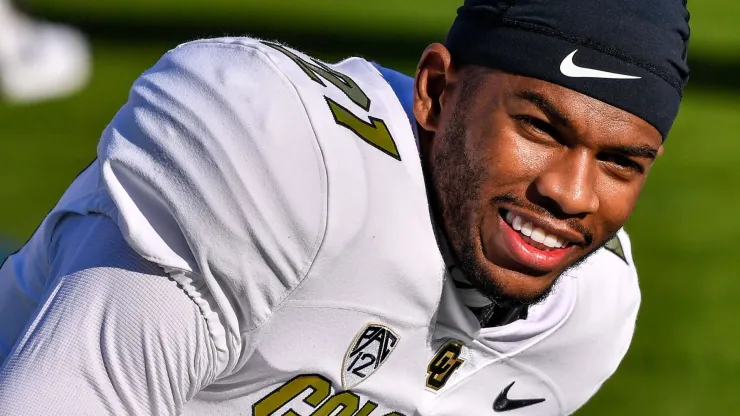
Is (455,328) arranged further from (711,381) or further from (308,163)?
(711,381)

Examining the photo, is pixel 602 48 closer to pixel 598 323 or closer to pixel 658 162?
pixel 598 323

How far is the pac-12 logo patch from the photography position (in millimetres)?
1964

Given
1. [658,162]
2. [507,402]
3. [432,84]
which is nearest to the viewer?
[432,84]

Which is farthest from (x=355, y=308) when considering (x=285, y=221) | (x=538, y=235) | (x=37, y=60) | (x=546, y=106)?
(x=37, y=60)

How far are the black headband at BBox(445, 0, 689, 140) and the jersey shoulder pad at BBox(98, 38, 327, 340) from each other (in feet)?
1.50

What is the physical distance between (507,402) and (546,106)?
2.50 ft

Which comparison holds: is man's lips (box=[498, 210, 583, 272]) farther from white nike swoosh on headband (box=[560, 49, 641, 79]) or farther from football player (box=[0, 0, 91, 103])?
football player (box=[0, 0, 91, 103])

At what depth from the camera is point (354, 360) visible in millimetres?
1985

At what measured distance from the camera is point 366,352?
199 cm

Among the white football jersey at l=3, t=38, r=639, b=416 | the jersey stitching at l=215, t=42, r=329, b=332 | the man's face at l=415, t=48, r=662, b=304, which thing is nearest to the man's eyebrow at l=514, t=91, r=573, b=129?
the man's face at l=415, t=48, r=662, b=304

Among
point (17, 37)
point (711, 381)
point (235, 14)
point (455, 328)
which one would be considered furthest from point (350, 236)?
point (235, 14)

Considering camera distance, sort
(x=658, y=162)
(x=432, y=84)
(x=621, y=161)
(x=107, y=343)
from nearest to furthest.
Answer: (x=107, y=343)
(x=621, y=161)
(x=432, y=84)
(x=658, y=162)

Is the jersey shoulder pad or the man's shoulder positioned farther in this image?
the man's shoulder

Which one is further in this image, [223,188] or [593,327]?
[593,327]
